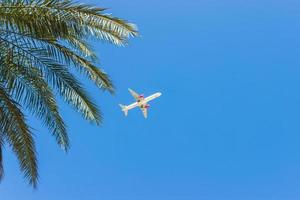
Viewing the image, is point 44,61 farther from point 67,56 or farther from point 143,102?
point 143,102

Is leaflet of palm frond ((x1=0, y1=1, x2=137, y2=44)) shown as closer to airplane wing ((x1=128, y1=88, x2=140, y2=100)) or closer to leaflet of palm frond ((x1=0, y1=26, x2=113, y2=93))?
leaflet of palm frond ((x1=0, y1=26, x2=113, y2=93))

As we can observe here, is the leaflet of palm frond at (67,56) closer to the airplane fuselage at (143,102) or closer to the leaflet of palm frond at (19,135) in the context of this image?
the leaflet of palm frond at (19,135)

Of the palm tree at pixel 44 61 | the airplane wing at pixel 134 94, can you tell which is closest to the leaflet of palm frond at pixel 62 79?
the palm tree at pixel 44 61

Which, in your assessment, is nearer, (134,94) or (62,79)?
(62,79)

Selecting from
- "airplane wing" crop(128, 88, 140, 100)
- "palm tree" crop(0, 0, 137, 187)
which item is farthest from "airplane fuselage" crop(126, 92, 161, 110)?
"palm tree" crop(0, 0, 137, 187)

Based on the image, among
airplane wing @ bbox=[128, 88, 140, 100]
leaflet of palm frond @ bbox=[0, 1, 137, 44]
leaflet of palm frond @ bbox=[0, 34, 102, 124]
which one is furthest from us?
airplane wing @ bbox=[128, 88, 140, 100]

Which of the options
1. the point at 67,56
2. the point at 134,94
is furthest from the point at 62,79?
the point at 134,94

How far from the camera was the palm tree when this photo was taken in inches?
483

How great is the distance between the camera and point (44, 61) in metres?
13.6

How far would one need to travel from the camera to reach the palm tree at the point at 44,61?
1227cm

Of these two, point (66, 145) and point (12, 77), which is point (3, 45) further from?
point (66, 145)

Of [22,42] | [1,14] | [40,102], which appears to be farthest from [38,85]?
[1,14]

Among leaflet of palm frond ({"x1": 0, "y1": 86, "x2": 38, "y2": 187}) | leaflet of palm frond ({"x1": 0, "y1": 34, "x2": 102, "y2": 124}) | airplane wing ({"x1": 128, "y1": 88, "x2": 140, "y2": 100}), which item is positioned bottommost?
leaflet of palm frond ({"x1": 0, "y1": 86, "x2": 38, "y2": 187})

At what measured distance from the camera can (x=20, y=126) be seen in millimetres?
14008
